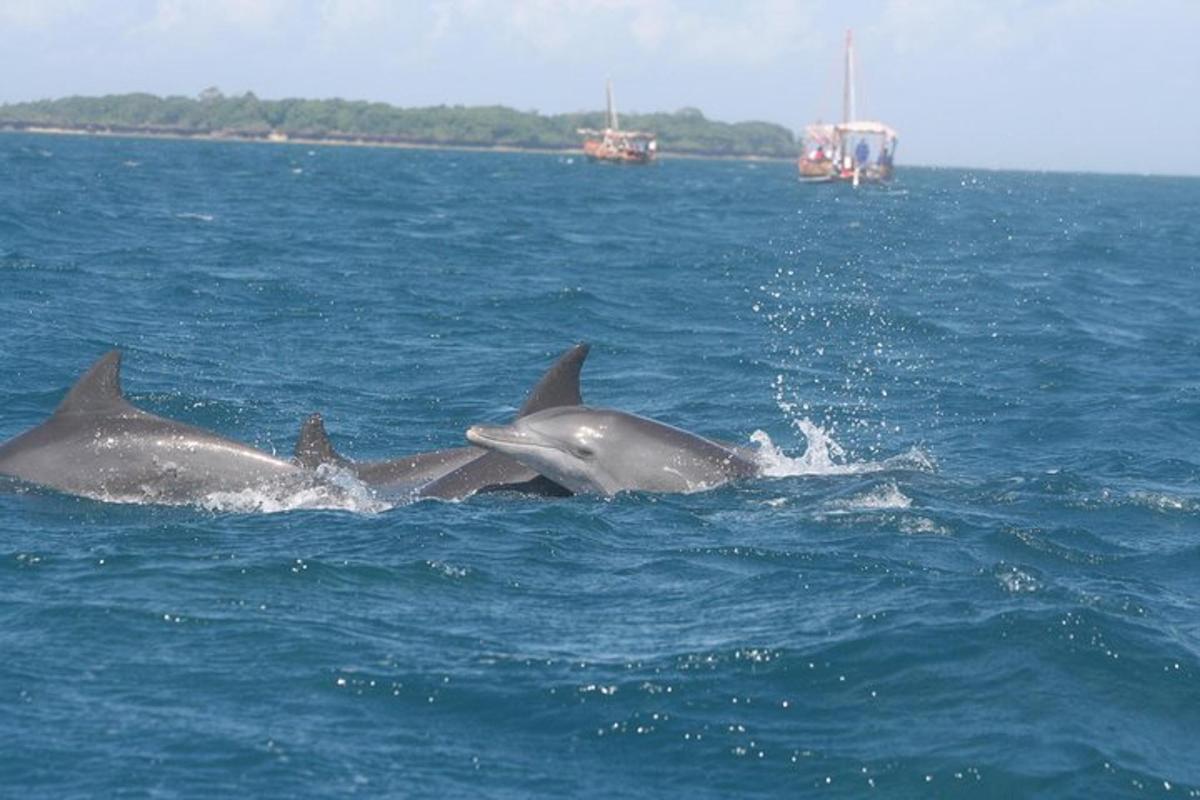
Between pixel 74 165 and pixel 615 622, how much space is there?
251ft

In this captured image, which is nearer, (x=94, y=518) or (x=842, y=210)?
(x=94, y=518)

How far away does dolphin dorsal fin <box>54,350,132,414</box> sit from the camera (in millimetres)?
14453

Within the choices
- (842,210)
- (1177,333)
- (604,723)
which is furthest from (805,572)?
(842,210)

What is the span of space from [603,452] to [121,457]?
12.6 feet

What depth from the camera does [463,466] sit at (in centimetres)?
1550

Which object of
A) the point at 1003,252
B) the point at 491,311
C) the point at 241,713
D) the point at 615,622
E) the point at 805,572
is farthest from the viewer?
the point at 1003,252

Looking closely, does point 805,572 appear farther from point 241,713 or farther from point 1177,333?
point 1177,333

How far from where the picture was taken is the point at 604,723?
9.44 meters

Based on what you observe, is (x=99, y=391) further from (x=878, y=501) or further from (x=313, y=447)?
(x=878, y=501)

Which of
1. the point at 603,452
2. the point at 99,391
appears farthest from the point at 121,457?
the point at 603,452

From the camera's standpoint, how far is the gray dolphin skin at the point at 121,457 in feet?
47.2

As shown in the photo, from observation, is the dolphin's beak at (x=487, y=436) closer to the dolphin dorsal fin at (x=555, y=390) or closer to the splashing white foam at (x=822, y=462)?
the dolphin dorsal fin at (x=555, y=390)

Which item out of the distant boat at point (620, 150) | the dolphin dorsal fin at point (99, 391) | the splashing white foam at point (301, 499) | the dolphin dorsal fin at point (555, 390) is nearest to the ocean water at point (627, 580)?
the splashing white foam at point (301, 499)

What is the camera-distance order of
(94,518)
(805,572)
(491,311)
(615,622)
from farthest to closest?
1. (491,311)
2. (94,518)
3. (805,572)
4. (615,622)
